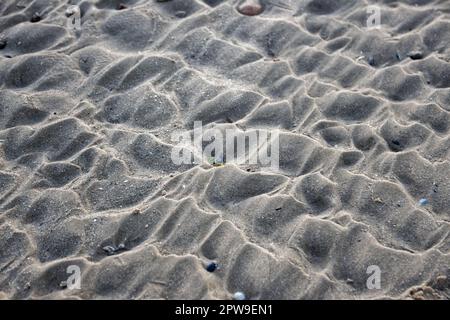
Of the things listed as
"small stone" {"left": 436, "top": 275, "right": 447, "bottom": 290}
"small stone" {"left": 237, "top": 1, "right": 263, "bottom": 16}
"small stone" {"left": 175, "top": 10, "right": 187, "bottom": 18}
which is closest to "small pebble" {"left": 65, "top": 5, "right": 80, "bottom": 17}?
"small stone" {"left": 175, "top": 10, "right": 187, "bottom": 18}

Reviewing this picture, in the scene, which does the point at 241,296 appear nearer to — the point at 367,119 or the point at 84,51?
the point at 367,119

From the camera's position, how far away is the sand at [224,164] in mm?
2889

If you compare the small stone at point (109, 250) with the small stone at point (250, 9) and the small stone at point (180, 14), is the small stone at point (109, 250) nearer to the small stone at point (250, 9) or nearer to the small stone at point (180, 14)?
the small stone at point (180, 14)

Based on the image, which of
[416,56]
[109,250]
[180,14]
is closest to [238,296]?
[109,250]

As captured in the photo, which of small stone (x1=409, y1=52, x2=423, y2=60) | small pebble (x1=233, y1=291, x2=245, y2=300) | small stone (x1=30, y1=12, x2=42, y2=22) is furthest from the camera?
small stone (x1=30, y1=12, x2=42, y2=22)

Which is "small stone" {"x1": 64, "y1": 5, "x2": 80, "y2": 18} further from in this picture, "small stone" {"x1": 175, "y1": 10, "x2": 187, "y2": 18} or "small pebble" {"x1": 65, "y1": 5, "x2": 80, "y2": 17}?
"small stone" {"x1": 175, "y1": 10, "x2": 187, "y2": 18}

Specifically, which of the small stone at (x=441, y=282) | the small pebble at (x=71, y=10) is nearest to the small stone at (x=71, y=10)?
the small pebble at (x=71, y=10)

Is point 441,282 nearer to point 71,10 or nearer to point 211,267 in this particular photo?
A: point 211,267

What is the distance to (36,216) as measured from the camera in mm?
3188

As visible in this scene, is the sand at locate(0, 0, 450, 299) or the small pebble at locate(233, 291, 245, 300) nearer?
the small pebble at locate(233, 291, 245, 300)

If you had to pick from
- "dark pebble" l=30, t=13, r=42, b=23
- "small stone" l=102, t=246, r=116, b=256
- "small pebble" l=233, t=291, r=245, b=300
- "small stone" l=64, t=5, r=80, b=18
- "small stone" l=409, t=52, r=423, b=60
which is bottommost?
"small pebble" l=233, t=291, r=245, b=300

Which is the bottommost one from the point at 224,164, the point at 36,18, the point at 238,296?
the point at 238,296

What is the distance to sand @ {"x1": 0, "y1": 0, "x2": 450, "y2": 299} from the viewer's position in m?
2.89

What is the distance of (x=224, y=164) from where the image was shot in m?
3.39
